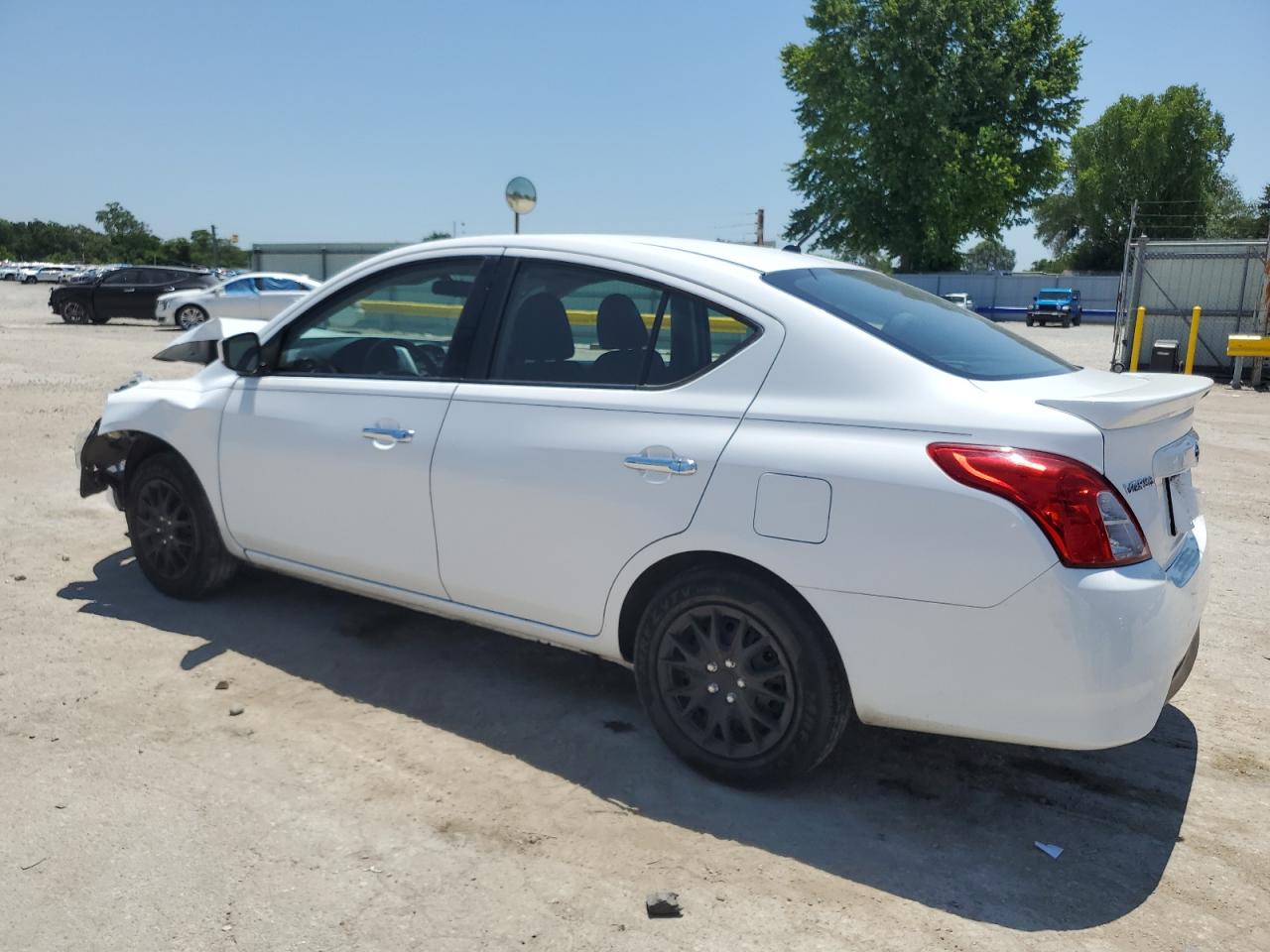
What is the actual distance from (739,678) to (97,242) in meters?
131

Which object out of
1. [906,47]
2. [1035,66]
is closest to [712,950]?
[906,47]

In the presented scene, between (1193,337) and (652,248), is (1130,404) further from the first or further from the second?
(1193,337)

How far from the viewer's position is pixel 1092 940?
261cm

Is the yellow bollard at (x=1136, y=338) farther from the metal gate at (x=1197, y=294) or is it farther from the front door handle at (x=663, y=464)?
A: the front door handle at (x=663, y=464)

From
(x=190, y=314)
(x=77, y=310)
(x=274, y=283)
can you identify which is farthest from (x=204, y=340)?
(x=77, y=310)

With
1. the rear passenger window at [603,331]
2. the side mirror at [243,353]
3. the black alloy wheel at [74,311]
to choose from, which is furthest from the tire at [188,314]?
the rear passenger window at [603,331]

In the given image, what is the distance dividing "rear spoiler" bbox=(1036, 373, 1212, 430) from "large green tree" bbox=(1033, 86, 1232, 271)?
73.1 m

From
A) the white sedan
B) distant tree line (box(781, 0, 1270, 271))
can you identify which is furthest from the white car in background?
distant tree line (box(781, 0, 1270, 271))

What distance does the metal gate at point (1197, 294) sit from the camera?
62.5ft

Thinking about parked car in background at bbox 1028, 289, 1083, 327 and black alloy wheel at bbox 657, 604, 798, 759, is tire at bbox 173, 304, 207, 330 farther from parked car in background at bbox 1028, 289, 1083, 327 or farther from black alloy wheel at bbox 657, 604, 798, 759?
parked car in background at bbox 1028, 289, 1083, 327

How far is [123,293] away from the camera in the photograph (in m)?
28.0

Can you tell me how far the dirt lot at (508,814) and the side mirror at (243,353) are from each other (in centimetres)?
116

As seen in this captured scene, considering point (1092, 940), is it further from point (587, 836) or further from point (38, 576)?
point (38, 576)

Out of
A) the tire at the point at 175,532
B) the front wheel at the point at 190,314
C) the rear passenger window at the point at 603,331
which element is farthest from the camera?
the front wheel at the point at 190,314
